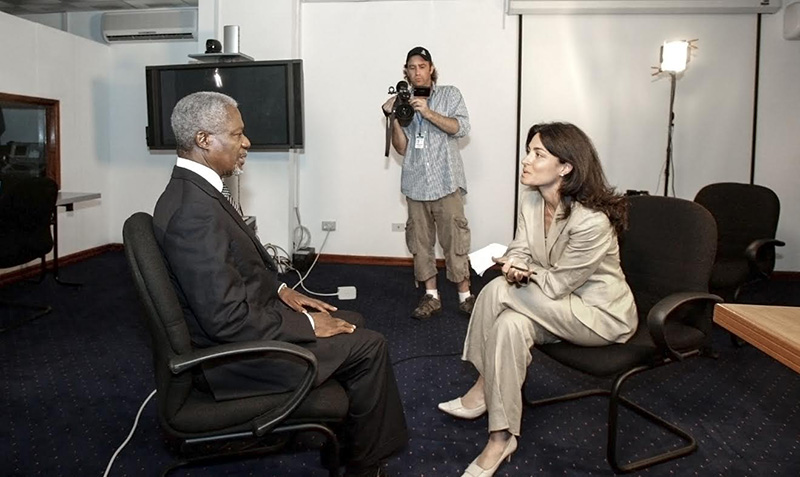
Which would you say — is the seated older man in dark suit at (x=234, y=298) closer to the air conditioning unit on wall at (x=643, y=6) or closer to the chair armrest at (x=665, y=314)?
the chair armrest at (x=665, y=314)

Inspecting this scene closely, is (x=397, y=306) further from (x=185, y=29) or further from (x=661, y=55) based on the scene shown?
(x=185, y=29)

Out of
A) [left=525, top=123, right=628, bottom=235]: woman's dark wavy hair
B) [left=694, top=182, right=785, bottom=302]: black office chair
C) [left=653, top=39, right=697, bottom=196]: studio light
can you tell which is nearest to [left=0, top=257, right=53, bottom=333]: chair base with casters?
[left=525, top=123, right=628, bottom=235]: woman's dark wavy hair

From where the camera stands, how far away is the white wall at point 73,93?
4348 mm

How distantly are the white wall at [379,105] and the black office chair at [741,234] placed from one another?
1756 mm

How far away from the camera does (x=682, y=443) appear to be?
2.16 m

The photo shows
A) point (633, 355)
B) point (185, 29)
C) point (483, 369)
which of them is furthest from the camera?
point (185, 29)

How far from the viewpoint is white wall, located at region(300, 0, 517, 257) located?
4.79 meters

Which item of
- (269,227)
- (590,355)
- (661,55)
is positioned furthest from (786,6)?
(269,227)

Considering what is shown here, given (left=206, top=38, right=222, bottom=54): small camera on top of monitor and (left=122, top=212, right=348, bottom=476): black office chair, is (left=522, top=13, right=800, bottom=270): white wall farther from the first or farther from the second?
→ (left=122, top=212, right=348, bottom=476): black office chair

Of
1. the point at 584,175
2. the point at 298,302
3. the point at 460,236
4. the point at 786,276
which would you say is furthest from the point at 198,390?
the point at 786,276

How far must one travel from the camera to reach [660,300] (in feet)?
6.56

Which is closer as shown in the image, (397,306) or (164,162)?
(397,306)

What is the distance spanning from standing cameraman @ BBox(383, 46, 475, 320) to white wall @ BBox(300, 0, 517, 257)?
1.31 metres

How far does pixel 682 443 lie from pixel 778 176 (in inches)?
135
